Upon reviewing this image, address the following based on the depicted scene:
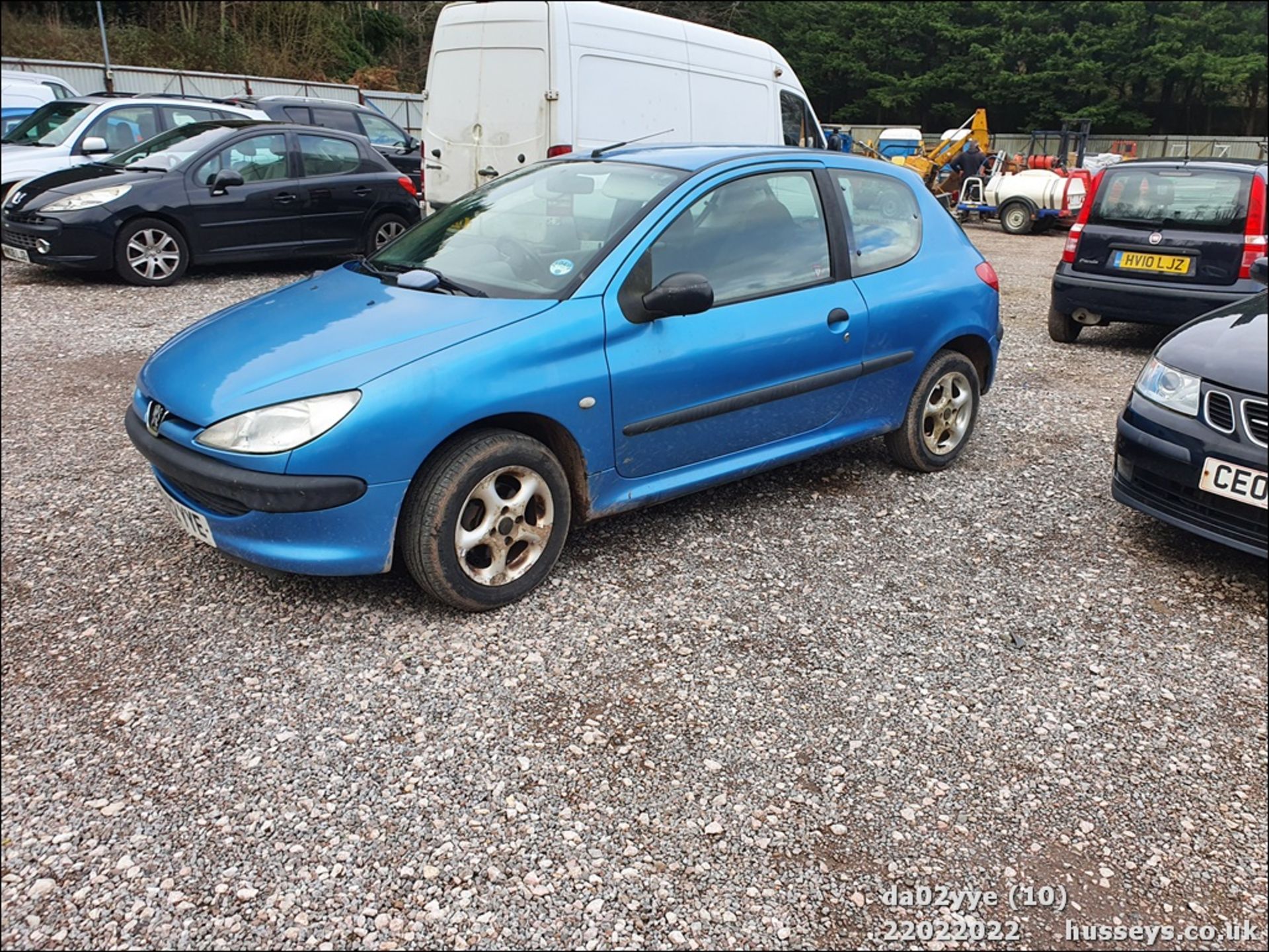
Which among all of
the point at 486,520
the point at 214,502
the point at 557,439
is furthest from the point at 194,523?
the point at 557,439

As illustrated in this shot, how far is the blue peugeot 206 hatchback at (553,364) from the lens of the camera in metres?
3.05

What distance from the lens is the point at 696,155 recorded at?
4.21 m

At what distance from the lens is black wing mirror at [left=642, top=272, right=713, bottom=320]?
3514mm

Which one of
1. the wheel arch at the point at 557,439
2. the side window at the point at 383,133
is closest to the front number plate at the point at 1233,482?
the wheel arch at the point at 557,439

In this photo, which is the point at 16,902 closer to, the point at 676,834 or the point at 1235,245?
the point at 676,834

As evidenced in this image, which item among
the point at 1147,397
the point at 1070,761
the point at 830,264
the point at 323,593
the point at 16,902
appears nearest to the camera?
the point at 16,902

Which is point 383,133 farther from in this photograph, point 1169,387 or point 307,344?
point 1169,387

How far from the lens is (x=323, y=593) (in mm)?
3451

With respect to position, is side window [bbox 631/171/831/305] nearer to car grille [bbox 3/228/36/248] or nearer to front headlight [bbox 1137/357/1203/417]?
front headlight [bbox 1137/357/1203/417]

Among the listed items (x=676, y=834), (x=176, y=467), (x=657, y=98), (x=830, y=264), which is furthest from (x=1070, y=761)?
(x=657, y=98)

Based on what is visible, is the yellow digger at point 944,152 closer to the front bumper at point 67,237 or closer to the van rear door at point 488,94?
the van rear door at point 488,94

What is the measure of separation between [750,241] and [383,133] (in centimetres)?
1036

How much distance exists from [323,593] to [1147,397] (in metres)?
3.11

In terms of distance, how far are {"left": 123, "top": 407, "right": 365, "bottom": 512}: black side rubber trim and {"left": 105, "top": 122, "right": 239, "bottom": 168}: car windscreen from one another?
22.6 feet
